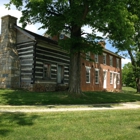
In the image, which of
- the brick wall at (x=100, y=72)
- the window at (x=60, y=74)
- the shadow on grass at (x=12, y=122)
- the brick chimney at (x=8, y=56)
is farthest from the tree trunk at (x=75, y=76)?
the brick wall at (x=100, y=72)

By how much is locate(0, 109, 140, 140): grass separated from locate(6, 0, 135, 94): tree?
6.93m

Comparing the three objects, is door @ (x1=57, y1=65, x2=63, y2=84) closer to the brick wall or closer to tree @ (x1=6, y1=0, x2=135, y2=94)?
the brick wall

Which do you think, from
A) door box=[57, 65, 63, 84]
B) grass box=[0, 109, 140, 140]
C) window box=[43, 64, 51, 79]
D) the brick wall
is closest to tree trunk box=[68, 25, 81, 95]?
window box=[43, 64, 51, 79]

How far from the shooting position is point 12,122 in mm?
7453

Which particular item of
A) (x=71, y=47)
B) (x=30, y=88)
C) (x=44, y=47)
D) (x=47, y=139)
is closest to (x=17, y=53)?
(x=44, y=47)

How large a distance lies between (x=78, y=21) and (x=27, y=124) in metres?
8.88

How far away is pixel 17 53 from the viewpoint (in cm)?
2147

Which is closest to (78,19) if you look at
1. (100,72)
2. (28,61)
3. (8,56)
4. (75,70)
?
(75,70)

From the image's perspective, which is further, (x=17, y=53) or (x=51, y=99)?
(x=17, y=53)

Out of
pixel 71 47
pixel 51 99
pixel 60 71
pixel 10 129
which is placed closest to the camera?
pixel 10 129

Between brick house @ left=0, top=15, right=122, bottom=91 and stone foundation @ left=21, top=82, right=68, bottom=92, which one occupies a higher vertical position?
brick house @ left=0, top=15, right=122, bottom=91

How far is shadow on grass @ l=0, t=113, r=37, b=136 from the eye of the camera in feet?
21.1

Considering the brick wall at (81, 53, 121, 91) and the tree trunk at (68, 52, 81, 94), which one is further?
the brick wall at (81, 53, 121, 91)

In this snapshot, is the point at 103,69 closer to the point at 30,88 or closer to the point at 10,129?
the point at 30,88
